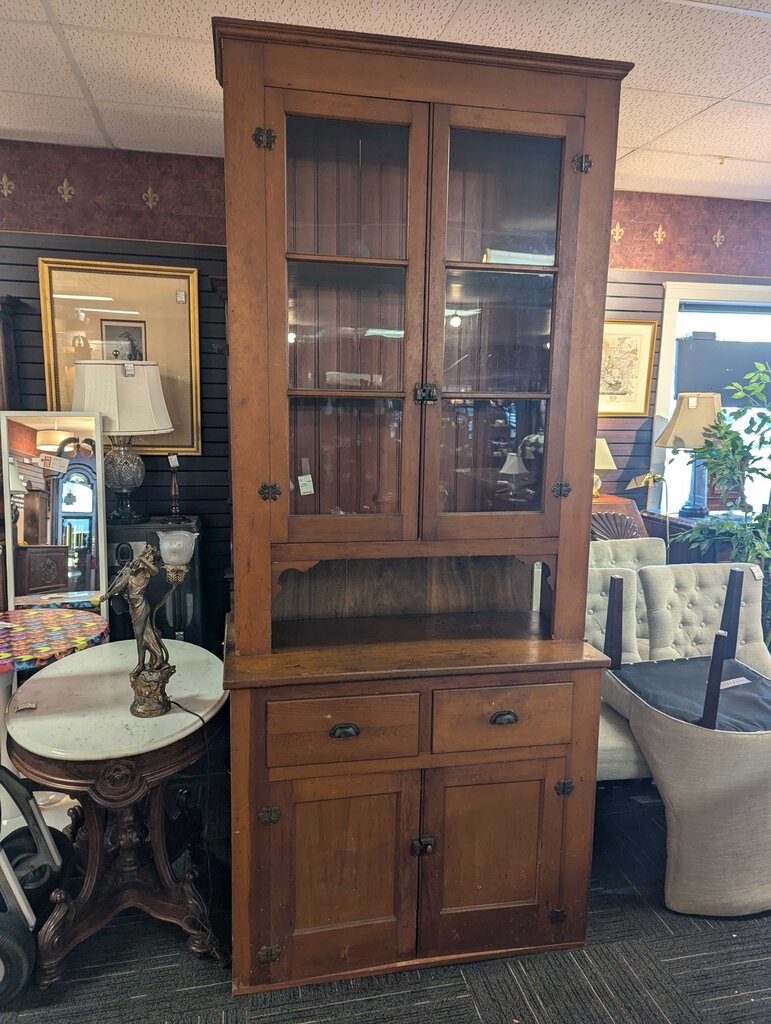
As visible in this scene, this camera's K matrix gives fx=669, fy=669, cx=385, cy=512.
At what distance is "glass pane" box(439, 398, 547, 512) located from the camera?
182 cm

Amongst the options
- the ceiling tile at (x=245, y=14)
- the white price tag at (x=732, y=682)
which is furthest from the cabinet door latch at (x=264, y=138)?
the white price tag at (x=732, y=682)

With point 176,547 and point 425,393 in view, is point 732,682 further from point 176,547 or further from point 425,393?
point 176,547

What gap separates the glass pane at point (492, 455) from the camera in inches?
71.6

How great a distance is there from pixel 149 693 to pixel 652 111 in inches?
114

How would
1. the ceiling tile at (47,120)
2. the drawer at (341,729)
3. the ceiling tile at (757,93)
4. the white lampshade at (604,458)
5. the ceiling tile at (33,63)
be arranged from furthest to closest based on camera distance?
the white lampshade at (604,458)
the ceiling tile at (47,120)
the ceiling tile at (757,93)
the ceiling tile at (33,63)
the drawer at (341,729)

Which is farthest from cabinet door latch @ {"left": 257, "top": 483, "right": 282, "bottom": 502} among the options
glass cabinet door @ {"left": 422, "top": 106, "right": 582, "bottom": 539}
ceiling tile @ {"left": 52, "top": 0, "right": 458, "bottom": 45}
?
ceiling tile @ {"left": 52, "top": 0, "right": 458, "bottom": 45}

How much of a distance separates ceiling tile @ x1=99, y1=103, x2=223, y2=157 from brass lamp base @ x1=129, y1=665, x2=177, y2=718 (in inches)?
89.2

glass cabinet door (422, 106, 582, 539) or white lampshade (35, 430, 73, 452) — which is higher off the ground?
glass cabinet door (422, 106, 582, 539)

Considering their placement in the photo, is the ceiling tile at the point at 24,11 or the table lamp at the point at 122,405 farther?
the table lamp at the point at 122,405

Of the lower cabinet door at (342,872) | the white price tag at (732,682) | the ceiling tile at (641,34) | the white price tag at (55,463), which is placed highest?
the ceiling tile at (641,34)

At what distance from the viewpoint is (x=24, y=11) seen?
6.72 feet

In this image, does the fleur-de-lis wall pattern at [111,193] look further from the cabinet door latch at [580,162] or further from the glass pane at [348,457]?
the glass pane at [348,457]

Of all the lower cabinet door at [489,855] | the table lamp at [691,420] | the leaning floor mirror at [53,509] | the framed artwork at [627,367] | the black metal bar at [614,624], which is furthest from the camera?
the framed artwork at [627,367]

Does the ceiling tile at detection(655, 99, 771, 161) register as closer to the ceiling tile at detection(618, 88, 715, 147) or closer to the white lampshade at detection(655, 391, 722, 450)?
the ceiling tile at detection(618, 88, 715, 147)
